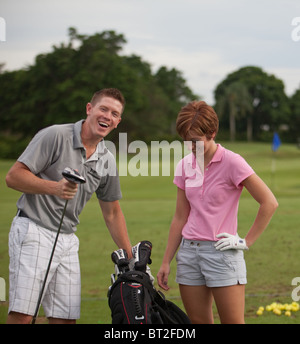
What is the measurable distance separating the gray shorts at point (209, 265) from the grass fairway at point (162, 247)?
5.87 feet

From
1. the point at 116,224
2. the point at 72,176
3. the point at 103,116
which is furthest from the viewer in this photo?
the point at 116,224

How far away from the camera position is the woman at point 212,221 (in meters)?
2.42

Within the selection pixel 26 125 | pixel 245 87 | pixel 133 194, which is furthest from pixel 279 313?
pixel 245 87

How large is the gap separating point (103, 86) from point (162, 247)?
44551 mm

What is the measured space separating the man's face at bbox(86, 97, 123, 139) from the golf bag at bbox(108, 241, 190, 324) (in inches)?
25.0

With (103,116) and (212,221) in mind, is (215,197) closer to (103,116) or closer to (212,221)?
(212,221)

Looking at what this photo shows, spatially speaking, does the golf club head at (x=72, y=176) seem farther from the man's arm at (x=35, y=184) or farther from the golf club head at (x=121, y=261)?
the golf club head at (x=121, y=261)

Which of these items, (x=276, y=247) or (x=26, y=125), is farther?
(x=26, y=125)

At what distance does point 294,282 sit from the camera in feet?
18.9

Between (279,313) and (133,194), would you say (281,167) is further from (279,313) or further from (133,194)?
(279,313)

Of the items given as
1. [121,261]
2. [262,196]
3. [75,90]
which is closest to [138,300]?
[121,261]

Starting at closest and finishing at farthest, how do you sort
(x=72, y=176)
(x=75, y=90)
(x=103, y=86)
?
(x=72, y=176) < (x=75, y=90) < (x=103, y=86)

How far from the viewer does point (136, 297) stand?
2361mm
